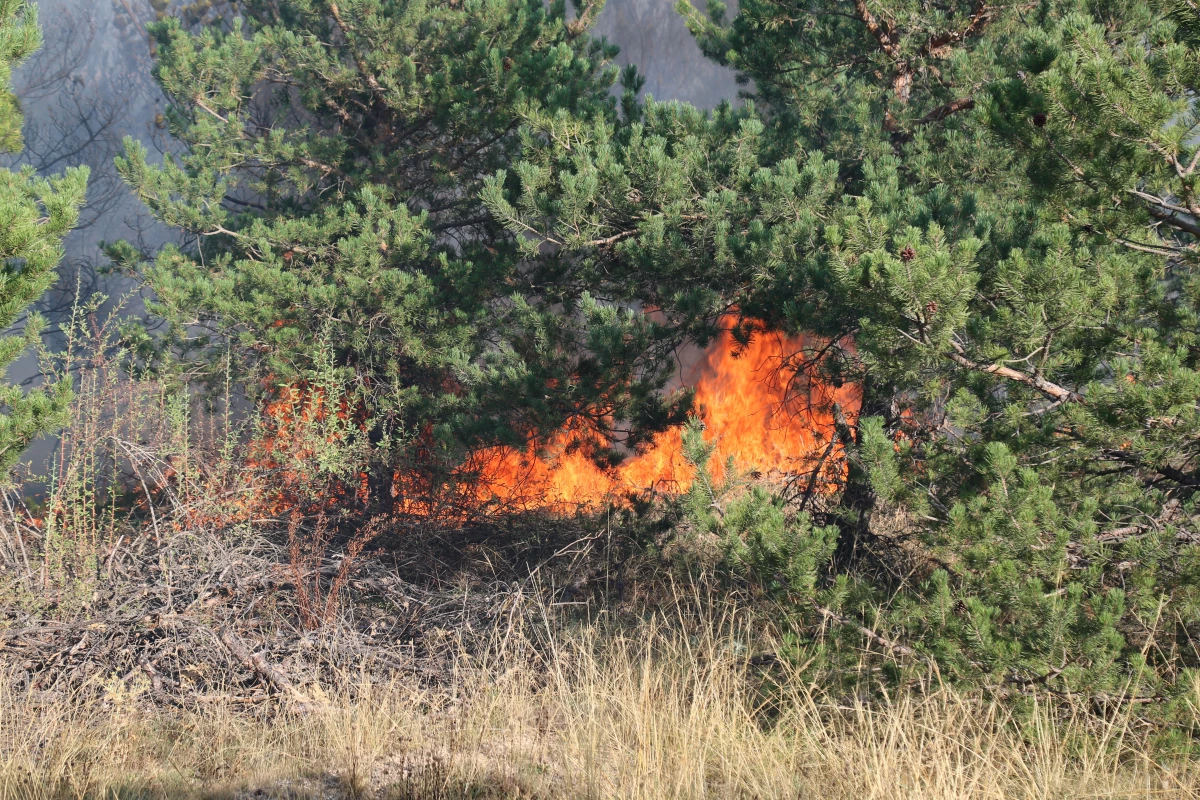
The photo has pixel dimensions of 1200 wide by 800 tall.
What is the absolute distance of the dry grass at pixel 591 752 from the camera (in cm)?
309

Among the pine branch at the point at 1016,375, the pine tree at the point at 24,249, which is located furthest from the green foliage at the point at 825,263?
the pine tree at the point at 24,249

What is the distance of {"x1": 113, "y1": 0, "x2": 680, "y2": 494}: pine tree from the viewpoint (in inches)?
299

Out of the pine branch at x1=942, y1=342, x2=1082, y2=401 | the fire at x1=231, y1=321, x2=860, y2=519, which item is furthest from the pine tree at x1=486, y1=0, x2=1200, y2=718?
the fire at x1=231, y1=321, x2=860, y2=519

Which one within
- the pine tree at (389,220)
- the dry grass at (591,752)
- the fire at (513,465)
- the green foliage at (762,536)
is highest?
the pine tree at (389,220)

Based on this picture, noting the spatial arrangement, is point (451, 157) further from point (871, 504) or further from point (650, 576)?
point (871, 504)

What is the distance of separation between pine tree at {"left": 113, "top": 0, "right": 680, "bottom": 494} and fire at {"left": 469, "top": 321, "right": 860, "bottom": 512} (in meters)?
0.77

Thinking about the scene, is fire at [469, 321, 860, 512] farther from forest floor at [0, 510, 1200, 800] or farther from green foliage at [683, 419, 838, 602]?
green foliage at [683, 419, 838, 602]

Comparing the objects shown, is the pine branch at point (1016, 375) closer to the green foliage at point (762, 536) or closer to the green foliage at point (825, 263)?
the green foliage at point (825, 263)

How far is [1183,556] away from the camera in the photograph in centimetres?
371

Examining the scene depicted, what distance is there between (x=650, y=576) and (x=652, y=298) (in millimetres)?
2417

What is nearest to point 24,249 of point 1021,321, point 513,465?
point 1021,321

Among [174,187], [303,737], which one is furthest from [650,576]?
[174,187]

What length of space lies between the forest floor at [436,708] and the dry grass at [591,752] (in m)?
0.02

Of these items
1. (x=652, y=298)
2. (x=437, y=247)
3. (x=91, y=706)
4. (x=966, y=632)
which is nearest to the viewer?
(x=966, y=632)
